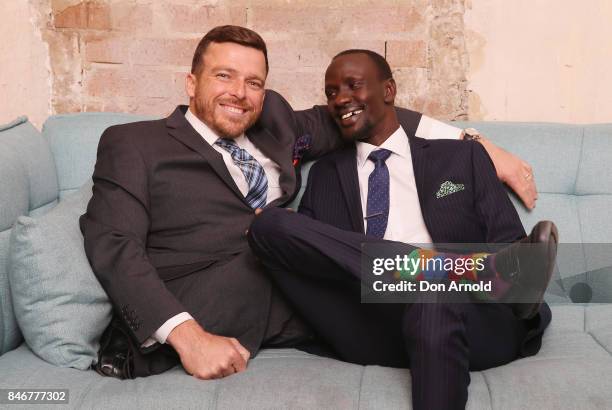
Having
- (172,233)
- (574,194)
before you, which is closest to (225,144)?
(172,233)

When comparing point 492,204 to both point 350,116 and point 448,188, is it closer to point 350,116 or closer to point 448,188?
point 448,188

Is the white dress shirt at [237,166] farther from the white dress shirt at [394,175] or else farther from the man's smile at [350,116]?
the man's smile at [350,116]

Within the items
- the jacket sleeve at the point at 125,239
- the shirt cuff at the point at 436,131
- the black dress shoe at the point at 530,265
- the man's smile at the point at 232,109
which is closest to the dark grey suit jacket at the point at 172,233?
the jacket sleeve at the point at 125,239

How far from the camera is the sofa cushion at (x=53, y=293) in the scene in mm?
1585

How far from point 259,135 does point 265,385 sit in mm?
897

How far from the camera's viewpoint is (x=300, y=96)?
2670 millimetres

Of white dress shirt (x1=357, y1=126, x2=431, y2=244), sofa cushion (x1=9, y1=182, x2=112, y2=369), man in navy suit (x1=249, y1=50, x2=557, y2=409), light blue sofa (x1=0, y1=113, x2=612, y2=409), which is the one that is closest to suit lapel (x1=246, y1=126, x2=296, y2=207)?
man in navy suit (x1=249, y1=50, x2=557, y2=409)

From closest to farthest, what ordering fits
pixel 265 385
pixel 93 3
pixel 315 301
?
pixel 265 385 < pixel 315 301 < pixel 93 3

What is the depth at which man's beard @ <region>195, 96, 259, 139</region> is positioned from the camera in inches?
79.1

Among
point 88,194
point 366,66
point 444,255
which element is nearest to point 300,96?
point 366,66

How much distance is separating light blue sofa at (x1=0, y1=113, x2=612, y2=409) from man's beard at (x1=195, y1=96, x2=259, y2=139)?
0.44 meters

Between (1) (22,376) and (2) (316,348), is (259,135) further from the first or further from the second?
(1) (22,376)

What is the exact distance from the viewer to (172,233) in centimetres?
187

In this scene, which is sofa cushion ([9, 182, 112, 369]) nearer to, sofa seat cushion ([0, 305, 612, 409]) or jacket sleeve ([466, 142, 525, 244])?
sofa seat cushion ([0, 305, 612, 409])
